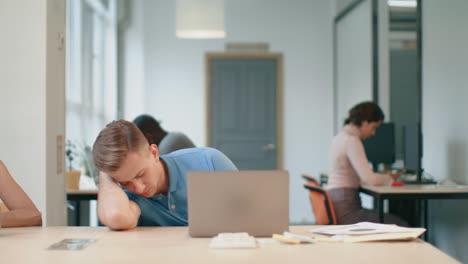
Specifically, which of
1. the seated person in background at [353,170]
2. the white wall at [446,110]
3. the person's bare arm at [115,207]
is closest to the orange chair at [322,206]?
the seated person in background at [353,170]

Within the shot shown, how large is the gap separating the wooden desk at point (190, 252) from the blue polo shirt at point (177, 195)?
1.04ft

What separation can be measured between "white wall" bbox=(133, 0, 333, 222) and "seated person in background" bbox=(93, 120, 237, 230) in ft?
22.1

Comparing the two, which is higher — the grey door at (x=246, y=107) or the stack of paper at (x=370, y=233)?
the grey door at (x=246, y=107)

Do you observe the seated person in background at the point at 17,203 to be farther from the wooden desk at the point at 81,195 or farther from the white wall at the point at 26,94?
the wooden desk at the point at 81,195

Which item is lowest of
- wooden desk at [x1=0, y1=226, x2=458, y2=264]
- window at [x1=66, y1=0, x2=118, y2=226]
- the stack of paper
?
wooden desk at [x1=0, y1=226, x2=458, y2=264]

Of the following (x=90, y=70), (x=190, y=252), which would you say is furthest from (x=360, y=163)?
(x=90, y=70)

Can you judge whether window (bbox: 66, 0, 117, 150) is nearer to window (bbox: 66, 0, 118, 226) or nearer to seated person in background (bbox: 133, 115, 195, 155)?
window (bbox: 66, 0, 118, 226)

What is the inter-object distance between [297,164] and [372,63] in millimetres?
2358

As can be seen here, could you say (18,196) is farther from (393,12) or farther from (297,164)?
(297,164)

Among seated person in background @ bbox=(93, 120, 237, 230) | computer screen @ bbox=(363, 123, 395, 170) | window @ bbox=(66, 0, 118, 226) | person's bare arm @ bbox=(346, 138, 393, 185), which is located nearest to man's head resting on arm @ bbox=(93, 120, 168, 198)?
seated person in background @ bbox=(93, 120, 237, 230)

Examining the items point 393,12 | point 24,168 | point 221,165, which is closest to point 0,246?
point 221,165

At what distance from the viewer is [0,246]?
2.17m

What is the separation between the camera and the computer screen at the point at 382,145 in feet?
21.8

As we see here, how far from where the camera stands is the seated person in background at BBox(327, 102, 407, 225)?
5074mm
